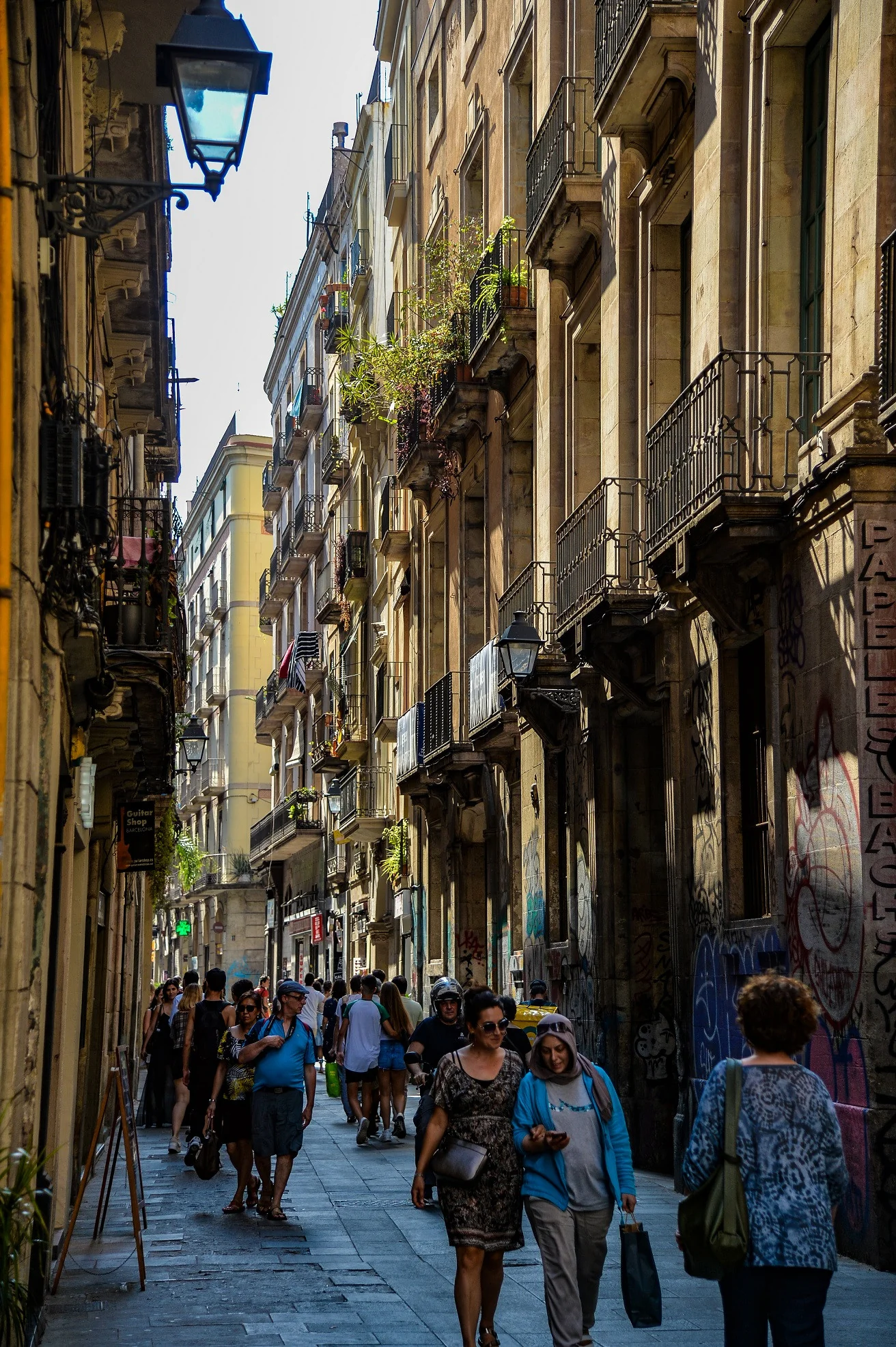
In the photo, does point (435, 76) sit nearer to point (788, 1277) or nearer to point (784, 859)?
point (784, 859)

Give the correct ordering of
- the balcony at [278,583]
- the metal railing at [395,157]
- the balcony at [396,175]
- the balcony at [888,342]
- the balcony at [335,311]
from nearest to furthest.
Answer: the balcony at [888,342]
the balcony at [396,175]
the metal railing at [395,157]
the balcony at [335,311]
the balcony at [278,583]

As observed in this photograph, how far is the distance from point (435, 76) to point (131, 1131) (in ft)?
76.2

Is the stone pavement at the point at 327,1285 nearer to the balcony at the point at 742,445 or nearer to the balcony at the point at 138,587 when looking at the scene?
the balcony at the point at 138,587

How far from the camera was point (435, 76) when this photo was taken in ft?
99.3

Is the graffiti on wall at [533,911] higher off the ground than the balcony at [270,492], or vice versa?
the balcony at [270,492]

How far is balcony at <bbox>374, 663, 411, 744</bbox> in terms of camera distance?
32.4 metres

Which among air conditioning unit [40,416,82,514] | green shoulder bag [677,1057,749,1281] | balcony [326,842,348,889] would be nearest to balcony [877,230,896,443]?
air conditioning unit [40,416,82,514]

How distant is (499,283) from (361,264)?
753 inches

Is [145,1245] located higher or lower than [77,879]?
lower

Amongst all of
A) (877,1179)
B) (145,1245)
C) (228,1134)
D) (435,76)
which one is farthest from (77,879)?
(435,76)

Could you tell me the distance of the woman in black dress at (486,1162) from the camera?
25.4 feet

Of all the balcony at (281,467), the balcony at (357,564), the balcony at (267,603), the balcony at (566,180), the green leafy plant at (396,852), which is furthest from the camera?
the balcony at (267,603)

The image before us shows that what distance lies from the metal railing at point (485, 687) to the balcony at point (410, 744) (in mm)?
4236

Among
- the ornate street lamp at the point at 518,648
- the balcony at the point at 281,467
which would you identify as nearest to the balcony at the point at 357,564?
the balcony at the point at 281,467
